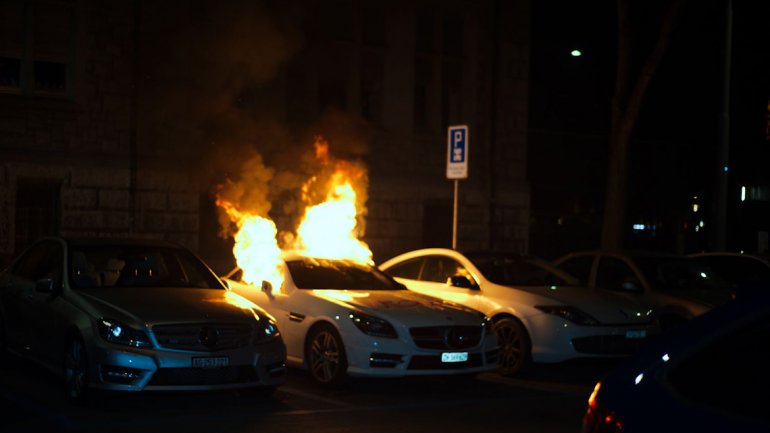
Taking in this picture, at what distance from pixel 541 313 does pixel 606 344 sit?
81 centimetres

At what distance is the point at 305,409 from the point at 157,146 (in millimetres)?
11587

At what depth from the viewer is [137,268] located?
10.8 m

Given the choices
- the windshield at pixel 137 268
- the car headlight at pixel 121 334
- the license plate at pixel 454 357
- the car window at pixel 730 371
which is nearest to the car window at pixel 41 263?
the windshield at pixel 137 268

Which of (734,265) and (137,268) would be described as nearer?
(137,268)

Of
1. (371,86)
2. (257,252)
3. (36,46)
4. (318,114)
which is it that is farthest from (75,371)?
(371,86)

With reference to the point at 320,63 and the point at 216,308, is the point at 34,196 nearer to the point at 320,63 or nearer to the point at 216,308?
the point at 320,63

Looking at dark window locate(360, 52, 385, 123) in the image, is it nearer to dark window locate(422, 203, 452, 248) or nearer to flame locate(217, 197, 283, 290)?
dark window locate(422, 203, 452, 248)

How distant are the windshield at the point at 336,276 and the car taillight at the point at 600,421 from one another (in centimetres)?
851

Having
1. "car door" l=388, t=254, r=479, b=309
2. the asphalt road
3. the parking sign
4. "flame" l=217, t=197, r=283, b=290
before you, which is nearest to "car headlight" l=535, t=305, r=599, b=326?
the asphalt road

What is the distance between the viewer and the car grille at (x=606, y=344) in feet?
39.8

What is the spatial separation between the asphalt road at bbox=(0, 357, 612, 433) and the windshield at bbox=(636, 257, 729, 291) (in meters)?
3.51

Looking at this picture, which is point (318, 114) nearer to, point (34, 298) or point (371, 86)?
point (371, 86)

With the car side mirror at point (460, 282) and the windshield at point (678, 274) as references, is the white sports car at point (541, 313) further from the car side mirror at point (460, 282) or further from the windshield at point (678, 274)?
the windshield at point (678, 274)

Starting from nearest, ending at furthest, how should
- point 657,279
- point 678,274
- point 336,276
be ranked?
point 336,276 → point 657,279 → point 678,274
